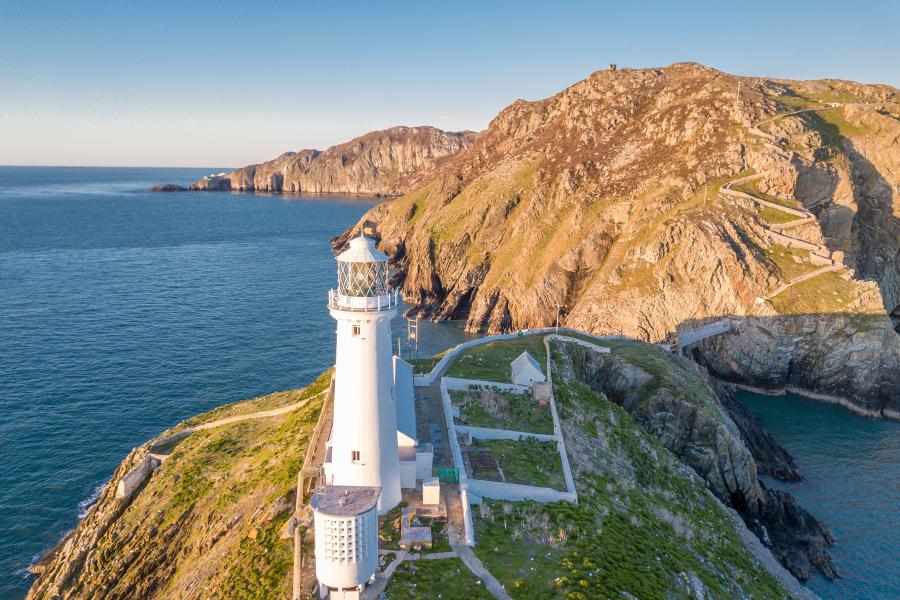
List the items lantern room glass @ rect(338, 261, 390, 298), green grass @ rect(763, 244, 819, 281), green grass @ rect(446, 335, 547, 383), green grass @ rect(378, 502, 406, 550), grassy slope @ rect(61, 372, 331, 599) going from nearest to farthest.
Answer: lantern room glass @ rect(338, 261, 390, 298), green grass @ rect(378, 502, 406, 550), grassy slope @ rect(61, 372, 331, 599), green grass @ rect(446, 335, 547, 383), green grass @ rect(763, 244, 819, 281)


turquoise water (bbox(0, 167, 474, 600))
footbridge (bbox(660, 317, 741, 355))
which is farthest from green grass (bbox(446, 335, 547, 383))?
turquoise water (bbox(0, 167, 474, 600))

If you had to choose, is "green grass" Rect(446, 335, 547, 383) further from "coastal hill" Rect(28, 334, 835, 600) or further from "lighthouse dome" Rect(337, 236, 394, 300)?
"lighthouse dome" Rect(337, 236, 394, 300)

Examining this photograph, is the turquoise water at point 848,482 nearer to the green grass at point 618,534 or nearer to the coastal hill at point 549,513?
the coastal hill at point 549,513

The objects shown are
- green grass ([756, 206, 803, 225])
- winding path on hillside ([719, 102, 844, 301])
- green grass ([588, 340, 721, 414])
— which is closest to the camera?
green grass ([588, 340, 721, 414])

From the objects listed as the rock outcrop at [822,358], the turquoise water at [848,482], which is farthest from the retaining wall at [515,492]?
the rock outcrop at [822,358]

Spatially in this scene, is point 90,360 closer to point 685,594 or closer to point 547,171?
point 685,594

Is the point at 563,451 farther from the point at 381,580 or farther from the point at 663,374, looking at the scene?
the point at 663,374
